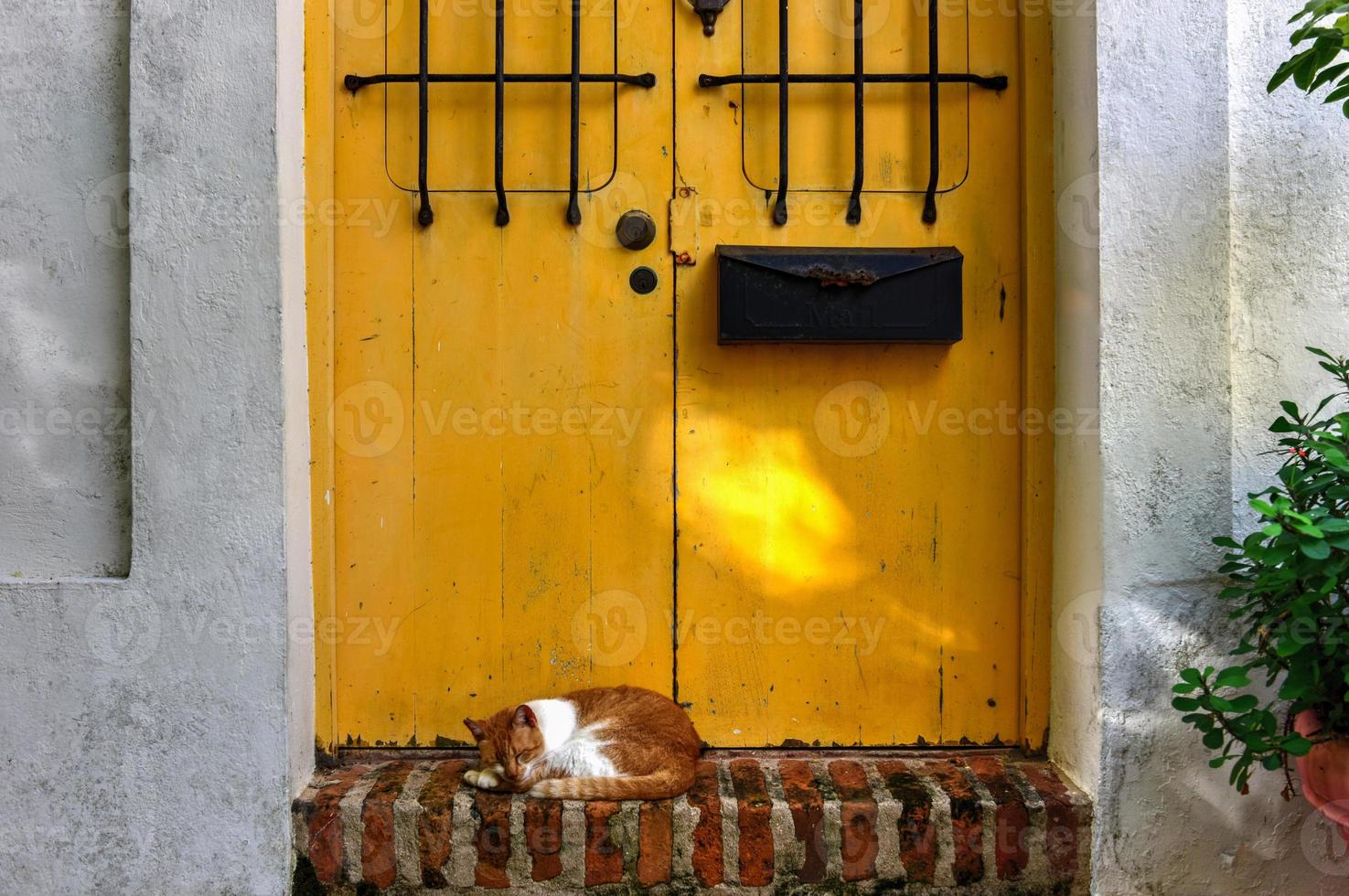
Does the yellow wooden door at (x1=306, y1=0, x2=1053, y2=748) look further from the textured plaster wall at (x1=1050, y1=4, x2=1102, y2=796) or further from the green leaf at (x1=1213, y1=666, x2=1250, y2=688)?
the green leaf at (x1=1213, y1=666, x2=1250, y2=688)

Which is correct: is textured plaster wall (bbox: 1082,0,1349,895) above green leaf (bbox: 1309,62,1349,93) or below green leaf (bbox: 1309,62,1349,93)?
below

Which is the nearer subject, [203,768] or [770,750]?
[203,768]

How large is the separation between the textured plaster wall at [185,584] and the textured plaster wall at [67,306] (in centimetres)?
10

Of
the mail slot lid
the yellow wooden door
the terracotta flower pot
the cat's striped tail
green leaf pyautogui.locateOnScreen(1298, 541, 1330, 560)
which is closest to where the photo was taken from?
green leaf pyautogui.locateOnScreen(1298, 541, 1330, 560)

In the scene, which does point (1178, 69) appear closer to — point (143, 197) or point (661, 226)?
point (661, 226)

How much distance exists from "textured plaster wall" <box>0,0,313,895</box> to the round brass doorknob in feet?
2.57

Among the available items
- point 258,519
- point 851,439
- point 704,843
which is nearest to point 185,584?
point 258,519

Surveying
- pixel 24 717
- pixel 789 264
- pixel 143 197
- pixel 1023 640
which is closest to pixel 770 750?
pixel 1023 640

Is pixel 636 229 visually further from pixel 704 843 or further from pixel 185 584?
pixel 704 843

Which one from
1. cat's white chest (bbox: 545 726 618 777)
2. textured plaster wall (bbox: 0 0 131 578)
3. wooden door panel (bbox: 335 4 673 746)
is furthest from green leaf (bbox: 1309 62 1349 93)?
textured plaster wall (bbox: 0 0 131 578)

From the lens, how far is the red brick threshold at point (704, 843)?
204cm

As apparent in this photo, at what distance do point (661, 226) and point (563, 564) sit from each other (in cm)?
87

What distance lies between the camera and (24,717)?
2.06m

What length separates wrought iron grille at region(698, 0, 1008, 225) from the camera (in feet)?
7.29
